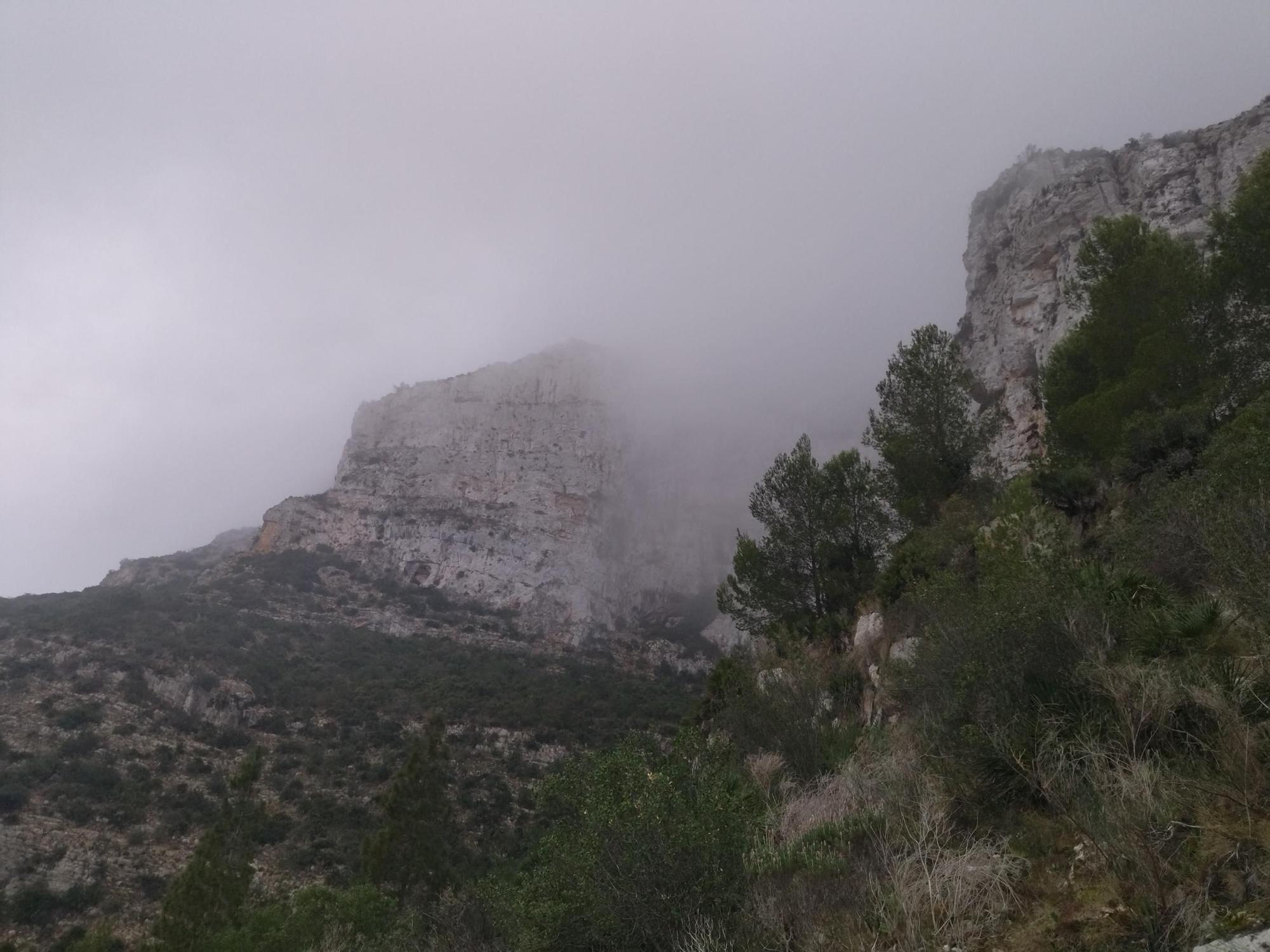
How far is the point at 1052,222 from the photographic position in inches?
1478

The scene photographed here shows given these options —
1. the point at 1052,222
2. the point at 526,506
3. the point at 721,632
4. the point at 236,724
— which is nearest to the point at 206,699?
the point at 236,724

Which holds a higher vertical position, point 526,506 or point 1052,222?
point 1052,222

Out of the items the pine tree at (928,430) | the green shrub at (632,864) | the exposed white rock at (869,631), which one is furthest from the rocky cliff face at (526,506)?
the green shrub at (632,864)

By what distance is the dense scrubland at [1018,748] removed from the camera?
3.72 metres

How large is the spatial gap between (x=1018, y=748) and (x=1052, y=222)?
4178 centimetres

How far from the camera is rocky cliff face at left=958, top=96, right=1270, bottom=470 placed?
30734 millimetres

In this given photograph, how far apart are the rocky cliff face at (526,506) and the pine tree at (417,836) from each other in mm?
41456

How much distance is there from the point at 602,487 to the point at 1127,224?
7150 centimetres

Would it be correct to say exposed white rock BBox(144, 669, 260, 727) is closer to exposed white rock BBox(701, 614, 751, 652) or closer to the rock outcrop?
the rock outcrop

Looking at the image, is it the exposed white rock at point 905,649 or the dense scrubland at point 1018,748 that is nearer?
the dense scrubland at point 1018,748

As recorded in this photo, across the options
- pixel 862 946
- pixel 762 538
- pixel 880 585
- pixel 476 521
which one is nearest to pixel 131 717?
pixel 762 538

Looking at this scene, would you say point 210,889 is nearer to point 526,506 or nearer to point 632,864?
point 632,864

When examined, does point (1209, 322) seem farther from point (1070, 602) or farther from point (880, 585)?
point (1070, 602)

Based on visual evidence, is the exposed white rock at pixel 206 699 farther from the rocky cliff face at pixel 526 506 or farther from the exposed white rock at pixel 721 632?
the exposed white rock at pixel 721 632
